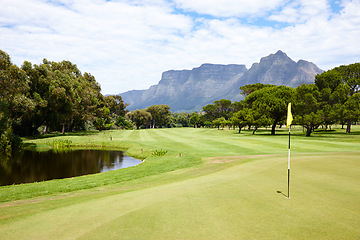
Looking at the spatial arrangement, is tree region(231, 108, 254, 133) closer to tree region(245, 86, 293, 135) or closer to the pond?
tree region(245, 86, 293, 135)

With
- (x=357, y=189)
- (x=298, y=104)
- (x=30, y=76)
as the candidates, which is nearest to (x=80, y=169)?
(x=357, y=189)

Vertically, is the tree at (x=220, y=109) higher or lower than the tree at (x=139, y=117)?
higher

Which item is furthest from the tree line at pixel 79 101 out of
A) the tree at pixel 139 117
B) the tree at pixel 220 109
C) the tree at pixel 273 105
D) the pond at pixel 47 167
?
the tree at pixel 139 117

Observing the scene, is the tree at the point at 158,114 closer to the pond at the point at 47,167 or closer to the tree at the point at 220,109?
the tree at the point at 220,109

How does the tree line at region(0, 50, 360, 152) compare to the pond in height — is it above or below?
above

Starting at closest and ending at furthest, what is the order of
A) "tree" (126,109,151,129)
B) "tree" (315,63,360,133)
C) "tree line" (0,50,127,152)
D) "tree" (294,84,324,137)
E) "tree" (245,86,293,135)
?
1. "tree line" (0,50,127,152)
2. "tree" (294,84,324,137)
3. "tree" (315,63,360,133)
4. "tree" (245,86,293,135)
5. "tree" (126,109,151,129)

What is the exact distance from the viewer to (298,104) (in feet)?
169

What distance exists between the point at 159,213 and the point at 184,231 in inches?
55.3

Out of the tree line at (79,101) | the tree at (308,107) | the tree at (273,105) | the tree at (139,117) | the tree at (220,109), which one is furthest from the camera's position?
the tree at (139,117)

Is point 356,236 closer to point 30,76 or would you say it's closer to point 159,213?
point 159,213

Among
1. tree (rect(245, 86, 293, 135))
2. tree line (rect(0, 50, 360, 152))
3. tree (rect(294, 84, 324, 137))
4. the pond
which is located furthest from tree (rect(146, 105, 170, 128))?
the pond

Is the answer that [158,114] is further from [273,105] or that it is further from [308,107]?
[308,107]

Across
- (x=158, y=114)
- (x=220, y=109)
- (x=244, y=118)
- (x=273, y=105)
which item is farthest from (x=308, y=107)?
(x=158, y=114)

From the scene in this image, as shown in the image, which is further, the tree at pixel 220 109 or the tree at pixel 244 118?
Answer: the tree at pixel 220 109
